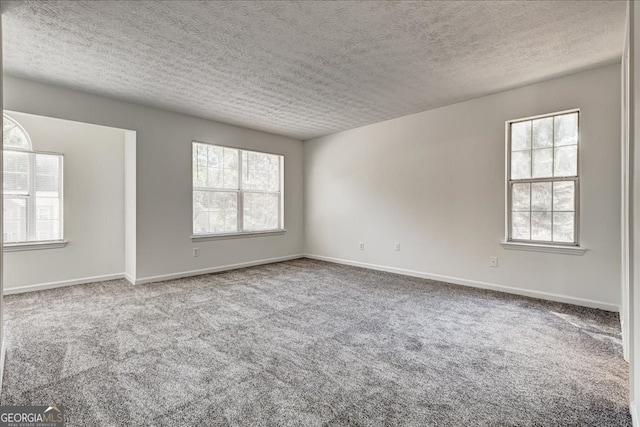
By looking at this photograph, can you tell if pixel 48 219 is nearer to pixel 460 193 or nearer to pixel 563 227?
pixel 460 193

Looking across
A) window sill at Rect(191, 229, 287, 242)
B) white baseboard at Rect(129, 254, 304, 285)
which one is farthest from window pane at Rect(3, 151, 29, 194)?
window sill at Rect(191, 229, 287, 242)

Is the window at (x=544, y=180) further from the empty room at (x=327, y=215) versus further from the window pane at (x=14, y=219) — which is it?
the window pane at (x=14, y=219)

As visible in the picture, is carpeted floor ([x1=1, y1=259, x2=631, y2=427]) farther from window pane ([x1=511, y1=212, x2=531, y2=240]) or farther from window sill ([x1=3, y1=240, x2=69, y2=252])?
window pane ([x1=511, y1=212, x2=531, y2=240])

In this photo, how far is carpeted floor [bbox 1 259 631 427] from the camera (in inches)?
66.0

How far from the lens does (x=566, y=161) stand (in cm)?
357

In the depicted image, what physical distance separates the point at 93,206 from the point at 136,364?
131 inches

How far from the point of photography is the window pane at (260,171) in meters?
5.75

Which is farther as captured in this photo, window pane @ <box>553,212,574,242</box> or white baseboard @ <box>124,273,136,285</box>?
white baseboard @ <box>124,273,136,285</box>

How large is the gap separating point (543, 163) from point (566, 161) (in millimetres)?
223

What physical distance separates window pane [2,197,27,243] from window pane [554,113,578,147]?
6.80 metres

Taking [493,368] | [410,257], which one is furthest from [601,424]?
[410,257]

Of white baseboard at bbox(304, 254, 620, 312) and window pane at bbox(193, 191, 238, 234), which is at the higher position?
window pane at bbox(193, 191, 238, 234)

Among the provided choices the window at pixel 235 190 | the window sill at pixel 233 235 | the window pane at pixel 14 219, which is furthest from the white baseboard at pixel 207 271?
the window pane at pixel 14 219

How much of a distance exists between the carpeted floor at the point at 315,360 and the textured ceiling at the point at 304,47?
2567mm
